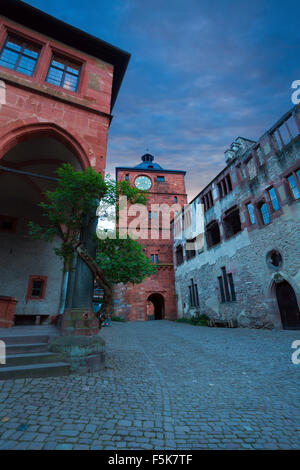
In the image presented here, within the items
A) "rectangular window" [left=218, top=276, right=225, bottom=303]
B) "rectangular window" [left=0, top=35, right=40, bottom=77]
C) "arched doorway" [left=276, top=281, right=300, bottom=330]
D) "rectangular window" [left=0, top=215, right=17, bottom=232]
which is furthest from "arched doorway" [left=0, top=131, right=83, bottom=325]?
"arched doorway" [left=276, top=281, right=300, bottom=330]

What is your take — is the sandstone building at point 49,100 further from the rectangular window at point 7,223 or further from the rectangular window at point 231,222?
the rectangular window at point 231,222

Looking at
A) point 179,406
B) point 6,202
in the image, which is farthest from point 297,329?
point 6,202

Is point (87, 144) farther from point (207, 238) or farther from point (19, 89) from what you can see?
point (207, 238)

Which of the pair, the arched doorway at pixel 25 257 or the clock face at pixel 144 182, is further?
the clock face at pixel 144 182

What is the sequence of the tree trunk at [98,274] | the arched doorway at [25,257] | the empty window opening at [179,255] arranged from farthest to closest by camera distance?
the empty window opening at [179,255] → the arched doorway at [25,257] → the tree trunk at [98,274]

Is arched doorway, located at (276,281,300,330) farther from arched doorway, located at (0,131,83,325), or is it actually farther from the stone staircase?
arched doorway, located at (0,131,83,325)

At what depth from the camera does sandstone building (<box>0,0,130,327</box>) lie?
20.6 feet

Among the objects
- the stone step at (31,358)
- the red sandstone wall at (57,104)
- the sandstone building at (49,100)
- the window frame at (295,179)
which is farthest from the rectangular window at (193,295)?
the stone step at (31,358)

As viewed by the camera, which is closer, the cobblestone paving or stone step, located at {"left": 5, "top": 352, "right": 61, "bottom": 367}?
the cobblestone paving

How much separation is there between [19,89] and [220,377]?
376 inches

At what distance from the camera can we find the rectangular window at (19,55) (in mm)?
7191

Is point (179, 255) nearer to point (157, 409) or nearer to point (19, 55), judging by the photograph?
point (19, 55)

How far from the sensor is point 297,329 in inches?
374

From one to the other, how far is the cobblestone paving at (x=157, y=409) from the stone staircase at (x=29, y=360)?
0.55 ft
